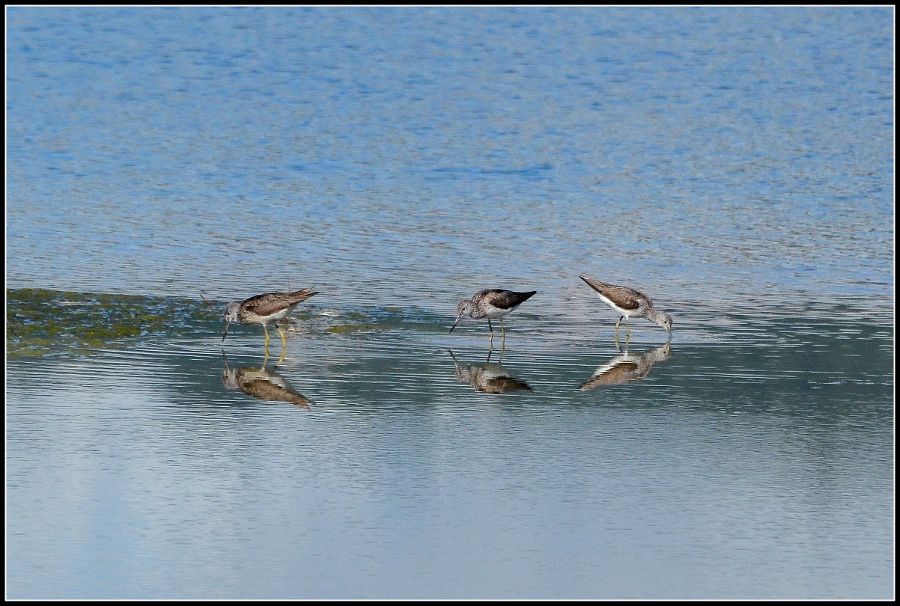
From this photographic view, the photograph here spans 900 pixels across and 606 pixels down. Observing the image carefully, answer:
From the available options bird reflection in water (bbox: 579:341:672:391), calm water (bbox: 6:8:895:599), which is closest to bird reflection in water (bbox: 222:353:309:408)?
calm water (bbox: 6:8:895:599)

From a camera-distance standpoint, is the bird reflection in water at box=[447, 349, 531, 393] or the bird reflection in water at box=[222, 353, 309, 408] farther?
the bird reflection in water at box=[447, 349, 531, 393]

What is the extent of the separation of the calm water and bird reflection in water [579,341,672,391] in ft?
0.21

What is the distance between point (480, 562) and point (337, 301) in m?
10.2

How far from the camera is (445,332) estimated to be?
17.0 metres

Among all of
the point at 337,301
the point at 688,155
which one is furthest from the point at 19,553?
the point at 688,155

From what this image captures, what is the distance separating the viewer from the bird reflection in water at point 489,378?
13.8m

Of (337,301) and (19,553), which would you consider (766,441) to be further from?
(337,301)

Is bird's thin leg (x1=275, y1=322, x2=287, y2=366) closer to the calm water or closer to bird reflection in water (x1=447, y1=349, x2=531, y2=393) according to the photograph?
the calm water

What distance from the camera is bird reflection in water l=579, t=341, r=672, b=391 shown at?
46.4 ft

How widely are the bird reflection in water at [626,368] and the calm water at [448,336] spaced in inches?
2.5

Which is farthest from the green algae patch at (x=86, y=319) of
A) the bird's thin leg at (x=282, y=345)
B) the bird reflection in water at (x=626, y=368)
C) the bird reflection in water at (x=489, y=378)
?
the bird reflection in water at (x=626, y=368)

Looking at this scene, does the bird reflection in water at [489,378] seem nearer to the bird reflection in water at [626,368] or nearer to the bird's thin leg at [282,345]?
the bird reflection in water at [626,368]

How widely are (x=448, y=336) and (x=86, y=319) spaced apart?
13.1ft

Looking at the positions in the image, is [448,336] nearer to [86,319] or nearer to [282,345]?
[282,345]
